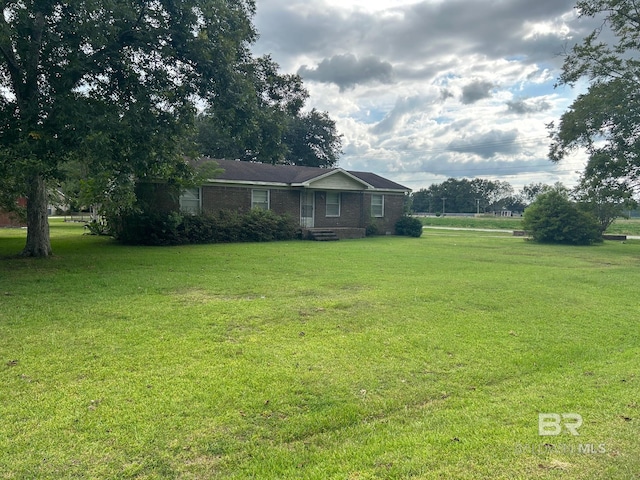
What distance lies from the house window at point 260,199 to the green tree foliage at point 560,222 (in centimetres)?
1398

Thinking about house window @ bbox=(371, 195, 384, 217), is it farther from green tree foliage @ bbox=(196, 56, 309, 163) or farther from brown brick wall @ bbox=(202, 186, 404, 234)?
green tree foliage @ bbox=(196, 56, 309, 163)

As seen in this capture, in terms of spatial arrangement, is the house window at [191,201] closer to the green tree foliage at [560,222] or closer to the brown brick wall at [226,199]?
the brown brick wall at [226,199]

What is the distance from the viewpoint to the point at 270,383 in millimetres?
3863

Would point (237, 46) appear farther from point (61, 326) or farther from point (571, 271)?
point (571, 271)

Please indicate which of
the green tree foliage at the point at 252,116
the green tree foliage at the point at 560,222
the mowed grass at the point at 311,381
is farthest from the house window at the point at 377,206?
the mowed grass at the point at 311,381

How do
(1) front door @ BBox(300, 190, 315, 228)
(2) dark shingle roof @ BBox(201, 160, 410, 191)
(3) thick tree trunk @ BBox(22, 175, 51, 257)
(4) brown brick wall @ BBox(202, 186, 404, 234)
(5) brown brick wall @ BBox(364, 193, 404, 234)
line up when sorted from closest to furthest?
(3) thick tree trunk @ BBox(22, 175, 51, 257) → (4) brown brick wall @ BBox(202, 186, 404, 234) → (2) dark shingle roof @ BBox(201, 160, 410, 191) → (1) front door @ BBox(300, 190, 315, 228) → (5) brown brick wall @ BBox(364, 193, 404, 234)

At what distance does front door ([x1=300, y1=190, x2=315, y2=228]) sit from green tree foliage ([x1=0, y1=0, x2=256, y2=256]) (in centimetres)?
1079

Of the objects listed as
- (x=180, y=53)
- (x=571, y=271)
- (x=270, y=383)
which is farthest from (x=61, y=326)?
(x=571, y=271)

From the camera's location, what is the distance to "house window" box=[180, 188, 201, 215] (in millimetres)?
19155

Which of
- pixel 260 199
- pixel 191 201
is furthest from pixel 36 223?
pixel 260 199

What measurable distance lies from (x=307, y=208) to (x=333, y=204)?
1.67 m

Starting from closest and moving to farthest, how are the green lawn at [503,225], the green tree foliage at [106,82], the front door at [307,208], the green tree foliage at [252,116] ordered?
the green tree foliage at [106,82]
the green tree foliage at [252,116]
the front door at [307,208]
the green lawn at [503,225]

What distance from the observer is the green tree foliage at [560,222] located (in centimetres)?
2170

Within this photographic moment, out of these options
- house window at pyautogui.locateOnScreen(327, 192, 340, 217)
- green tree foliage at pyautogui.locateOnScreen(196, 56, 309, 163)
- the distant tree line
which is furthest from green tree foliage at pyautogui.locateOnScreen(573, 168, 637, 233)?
the distant tree line
